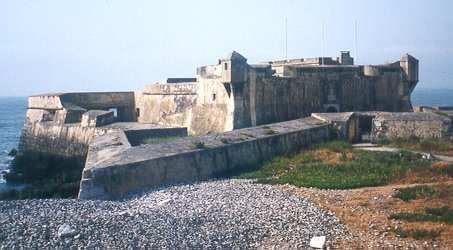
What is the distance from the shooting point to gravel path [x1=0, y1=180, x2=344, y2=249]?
34.5 feet

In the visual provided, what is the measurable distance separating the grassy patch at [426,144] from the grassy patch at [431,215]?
27.0 ft

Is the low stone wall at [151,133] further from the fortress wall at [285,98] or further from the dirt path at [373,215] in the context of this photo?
the dirt path at [373,215]

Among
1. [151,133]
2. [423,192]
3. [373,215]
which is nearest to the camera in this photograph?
[373,215]

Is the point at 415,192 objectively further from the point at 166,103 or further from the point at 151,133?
the point at 166,103

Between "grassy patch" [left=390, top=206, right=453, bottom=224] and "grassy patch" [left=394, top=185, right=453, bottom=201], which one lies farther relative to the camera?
"grassy patch" [left=394, top=185, right=453, bottom=201]

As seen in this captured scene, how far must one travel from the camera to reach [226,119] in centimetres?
2288

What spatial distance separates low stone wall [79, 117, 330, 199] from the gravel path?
698mm

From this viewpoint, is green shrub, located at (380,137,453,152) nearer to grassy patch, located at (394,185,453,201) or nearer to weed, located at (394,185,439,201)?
grassy patch, located at (394,185,453,201)

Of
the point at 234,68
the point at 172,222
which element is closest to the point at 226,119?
the point at 234,68

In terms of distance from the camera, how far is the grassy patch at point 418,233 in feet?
36.2

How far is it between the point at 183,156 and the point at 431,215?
259 inches

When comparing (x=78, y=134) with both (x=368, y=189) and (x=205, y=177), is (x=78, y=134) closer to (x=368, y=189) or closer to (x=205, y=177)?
(x=205, y=177)

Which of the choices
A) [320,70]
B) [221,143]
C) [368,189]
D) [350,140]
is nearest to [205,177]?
[221,143]

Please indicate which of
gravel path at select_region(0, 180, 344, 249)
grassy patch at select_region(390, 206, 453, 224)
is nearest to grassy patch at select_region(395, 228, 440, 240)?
grassy patch at select_region(390, 206, 453, 224)
